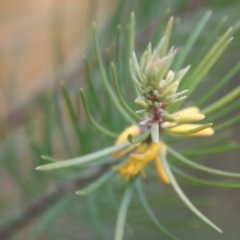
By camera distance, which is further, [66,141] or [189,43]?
[66,141]

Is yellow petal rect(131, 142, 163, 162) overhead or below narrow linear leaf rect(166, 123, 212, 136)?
below

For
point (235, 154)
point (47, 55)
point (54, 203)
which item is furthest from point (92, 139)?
point (47, 55)

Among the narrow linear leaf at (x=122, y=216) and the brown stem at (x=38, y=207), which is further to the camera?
the brown stem at (x=38, y=207)

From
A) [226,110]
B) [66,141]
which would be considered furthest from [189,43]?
[66,141]

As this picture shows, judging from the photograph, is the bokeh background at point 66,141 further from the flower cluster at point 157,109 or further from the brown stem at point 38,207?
the flower cluster at point 157,109

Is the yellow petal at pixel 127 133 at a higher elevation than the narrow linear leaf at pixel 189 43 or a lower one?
lower

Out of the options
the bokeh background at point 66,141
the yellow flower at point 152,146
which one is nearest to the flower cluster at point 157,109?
the yellow flower at point 152,146

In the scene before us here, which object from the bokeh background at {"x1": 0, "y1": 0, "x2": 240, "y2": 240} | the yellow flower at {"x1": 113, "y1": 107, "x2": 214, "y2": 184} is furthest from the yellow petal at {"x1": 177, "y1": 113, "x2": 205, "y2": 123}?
the bokeh background at {"x1": 0, "y1": 0, "x2": 240, "y2": 240}

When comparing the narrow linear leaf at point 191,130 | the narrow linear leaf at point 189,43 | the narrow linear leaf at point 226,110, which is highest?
the narrow linear leaf at point 189,43

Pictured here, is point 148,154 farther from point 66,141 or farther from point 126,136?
point 66,141

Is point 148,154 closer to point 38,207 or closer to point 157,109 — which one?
point 157,109

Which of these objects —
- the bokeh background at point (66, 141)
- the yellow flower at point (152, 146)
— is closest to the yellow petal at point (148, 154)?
the yellow flower at point (152, 146)


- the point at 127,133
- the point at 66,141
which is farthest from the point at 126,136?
the point at 66,141

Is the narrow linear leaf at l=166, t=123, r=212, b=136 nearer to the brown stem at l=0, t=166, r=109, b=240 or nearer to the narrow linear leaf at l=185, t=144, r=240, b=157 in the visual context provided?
the narrow linear leaf at l=185, t=144, r=240, b=157
